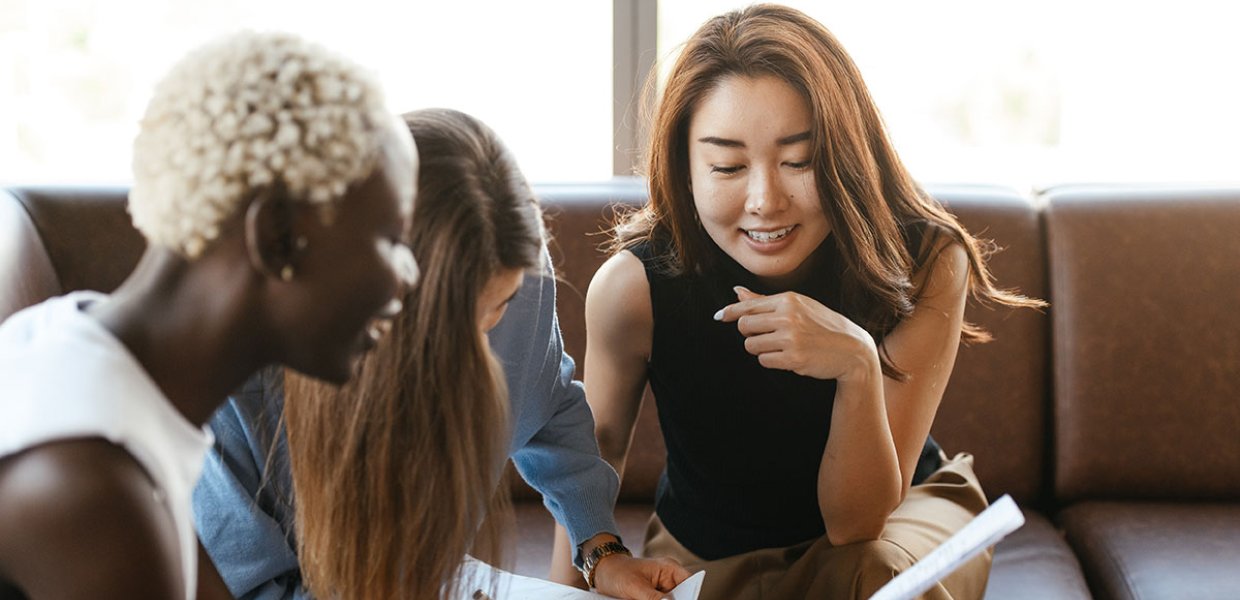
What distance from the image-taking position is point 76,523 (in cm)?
75

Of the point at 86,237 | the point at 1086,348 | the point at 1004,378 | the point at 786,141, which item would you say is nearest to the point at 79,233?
the point at 86,237

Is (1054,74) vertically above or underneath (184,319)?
underneath

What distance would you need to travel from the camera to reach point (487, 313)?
3.95 feet

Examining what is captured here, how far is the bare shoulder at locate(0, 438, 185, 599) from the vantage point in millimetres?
747

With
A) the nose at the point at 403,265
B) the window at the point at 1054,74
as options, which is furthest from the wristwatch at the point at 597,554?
the window at the point at 1054,74

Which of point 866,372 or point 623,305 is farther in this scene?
point 623,305

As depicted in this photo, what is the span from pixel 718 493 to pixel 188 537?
1.05m

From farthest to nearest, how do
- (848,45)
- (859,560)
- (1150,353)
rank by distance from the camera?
(848,45) < (1150,353) < (859,560)

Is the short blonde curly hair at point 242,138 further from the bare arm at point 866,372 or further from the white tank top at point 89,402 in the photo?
the bare arm at point 866,372

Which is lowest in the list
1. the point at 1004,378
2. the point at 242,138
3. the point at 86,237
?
the point at 1004,378

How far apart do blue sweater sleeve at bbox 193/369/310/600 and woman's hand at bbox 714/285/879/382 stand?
563 millimetres

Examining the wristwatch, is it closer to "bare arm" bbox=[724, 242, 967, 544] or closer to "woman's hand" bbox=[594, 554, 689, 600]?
"woman's hand" bbox=[594, 554, 689, 600]

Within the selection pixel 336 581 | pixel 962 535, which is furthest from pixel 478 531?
pixel 962 535

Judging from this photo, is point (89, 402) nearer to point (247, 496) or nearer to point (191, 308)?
point (191, 308)
